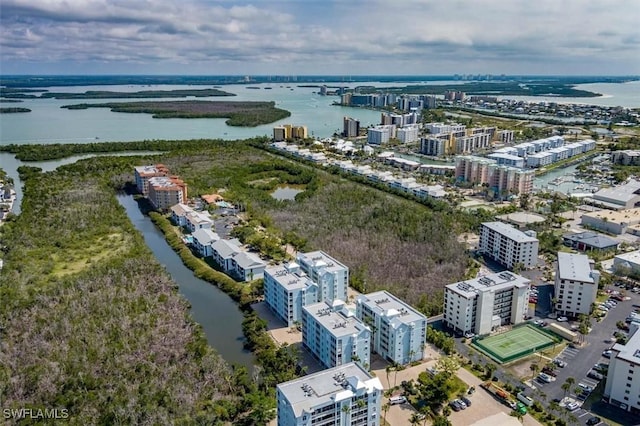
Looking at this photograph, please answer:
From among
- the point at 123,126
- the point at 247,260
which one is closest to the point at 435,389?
the point at 247,260

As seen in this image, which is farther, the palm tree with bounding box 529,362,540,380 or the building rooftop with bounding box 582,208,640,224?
the building rooftop with bounding box 582,208,640,224

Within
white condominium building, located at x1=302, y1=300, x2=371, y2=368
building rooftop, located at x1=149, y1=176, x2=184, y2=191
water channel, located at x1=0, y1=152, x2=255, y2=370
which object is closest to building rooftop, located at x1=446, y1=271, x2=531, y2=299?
white condominium building, located at x1=302, y1=300, x2=371, y2=368

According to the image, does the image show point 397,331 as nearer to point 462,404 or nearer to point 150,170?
point 462,404

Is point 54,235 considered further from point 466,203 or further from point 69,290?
point 466,203

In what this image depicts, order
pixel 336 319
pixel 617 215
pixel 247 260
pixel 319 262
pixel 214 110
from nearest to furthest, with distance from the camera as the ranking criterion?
pixel 336 319 → pixel 319 262 → pixel 247 260 → pixel 617 215 → pixel 214 110

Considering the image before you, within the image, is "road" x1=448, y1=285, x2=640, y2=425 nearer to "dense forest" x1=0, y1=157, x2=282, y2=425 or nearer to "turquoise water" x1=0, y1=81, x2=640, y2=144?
"dense forest" x1=0, y1=157, x2=282, y2=425

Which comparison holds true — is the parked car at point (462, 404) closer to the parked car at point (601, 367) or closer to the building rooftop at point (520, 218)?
the parked car at point (601, 367)
